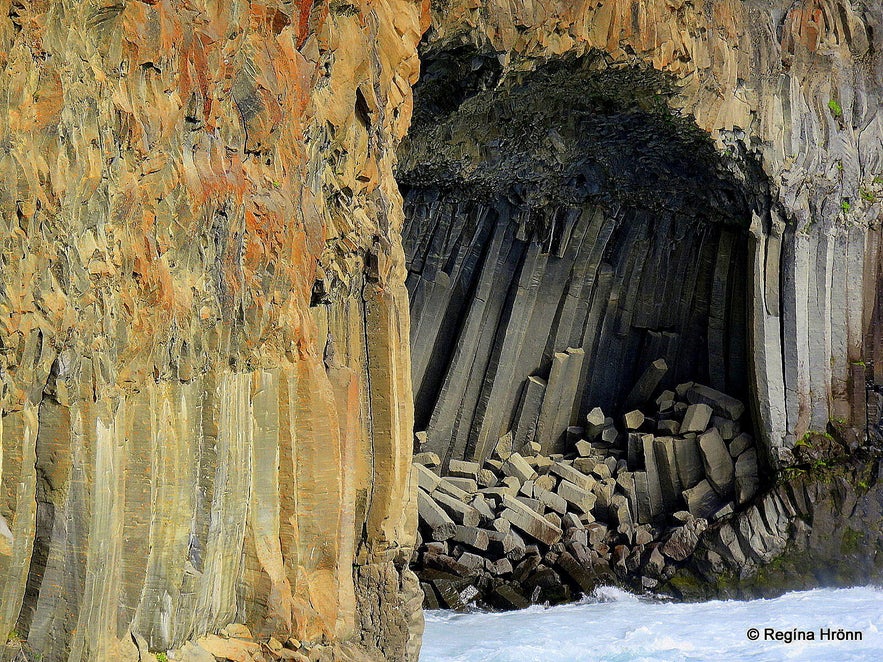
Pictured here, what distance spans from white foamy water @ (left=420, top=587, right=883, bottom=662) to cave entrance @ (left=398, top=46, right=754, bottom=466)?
95.1 inches

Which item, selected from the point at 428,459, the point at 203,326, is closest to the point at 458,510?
the point at 428,459

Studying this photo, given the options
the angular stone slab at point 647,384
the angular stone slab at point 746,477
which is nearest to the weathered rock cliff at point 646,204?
the angular stone slab at point 647,384

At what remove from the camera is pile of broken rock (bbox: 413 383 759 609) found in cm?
1059

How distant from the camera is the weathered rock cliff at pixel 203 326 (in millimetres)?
4188

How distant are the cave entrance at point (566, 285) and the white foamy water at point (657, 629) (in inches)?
95.1

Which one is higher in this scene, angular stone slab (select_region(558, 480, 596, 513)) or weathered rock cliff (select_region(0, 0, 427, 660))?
weathered rock cliff (select_region(0, 0, 427, 660))

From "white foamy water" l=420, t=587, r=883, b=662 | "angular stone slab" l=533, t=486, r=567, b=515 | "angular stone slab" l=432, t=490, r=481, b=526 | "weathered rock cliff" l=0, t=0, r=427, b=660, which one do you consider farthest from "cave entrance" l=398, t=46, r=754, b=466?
"weathered rock cliff" l=0, t=0, r=427, b=660

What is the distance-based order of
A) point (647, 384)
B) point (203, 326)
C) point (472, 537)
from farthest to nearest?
point (647, 384) → point (472, 537) → point (203, 326)

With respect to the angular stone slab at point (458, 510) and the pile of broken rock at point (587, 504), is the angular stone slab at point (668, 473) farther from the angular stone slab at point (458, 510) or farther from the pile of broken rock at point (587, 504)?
the angular stone slab at point (458, 510)

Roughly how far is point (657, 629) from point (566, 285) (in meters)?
4.49

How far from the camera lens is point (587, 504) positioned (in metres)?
11.5

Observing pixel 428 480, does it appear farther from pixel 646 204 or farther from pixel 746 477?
pixel 646 204

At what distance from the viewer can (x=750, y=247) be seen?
11.3 meters

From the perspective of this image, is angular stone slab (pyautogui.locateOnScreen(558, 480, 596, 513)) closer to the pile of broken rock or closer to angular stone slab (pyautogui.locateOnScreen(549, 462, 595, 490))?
the pile of broken rock
